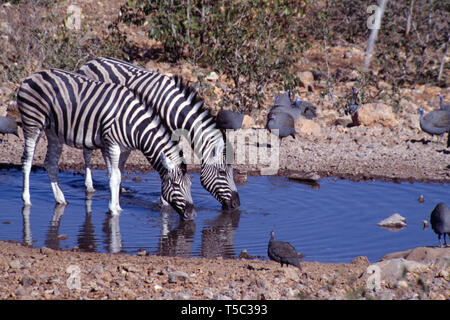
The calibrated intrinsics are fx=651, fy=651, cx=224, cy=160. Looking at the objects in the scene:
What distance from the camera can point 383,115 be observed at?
590 inches

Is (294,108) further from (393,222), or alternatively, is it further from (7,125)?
(393,222)

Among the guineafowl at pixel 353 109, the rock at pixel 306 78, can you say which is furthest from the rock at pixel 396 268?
the rock at pixel 306 78

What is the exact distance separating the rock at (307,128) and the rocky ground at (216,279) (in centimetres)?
793

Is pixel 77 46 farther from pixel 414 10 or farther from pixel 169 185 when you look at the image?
pixel 414 10

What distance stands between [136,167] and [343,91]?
26.7 ft

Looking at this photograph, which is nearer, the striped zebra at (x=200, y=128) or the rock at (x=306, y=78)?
the striped zebra at (x=200, y=128)

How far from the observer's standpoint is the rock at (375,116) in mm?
14969

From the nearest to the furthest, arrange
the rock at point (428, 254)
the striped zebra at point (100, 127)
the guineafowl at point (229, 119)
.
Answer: the rock at point (428, 254), the striped zebra at point (100, 127), the guineafowl at point (229, 119)

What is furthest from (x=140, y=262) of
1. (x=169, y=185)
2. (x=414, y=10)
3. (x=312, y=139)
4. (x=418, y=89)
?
(x=414, y=10)

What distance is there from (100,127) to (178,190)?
1.44m

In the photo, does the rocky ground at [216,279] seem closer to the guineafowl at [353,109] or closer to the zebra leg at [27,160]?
the zebra leg at [27,160]

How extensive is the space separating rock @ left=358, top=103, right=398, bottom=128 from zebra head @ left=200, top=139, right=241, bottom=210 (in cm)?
639

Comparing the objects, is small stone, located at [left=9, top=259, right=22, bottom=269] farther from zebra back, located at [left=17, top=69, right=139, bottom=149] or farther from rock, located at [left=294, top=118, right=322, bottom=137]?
rock, located at [left=294, top=118, right=322, bottom=137]

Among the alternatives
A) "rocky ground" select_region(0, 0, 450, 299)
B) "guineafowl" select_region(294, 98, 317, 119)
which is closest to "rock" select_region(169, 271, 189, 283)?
"rocky ground" select_region(0, 0, 450, 299)
